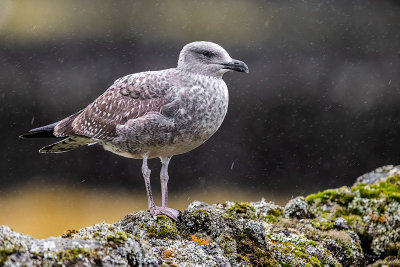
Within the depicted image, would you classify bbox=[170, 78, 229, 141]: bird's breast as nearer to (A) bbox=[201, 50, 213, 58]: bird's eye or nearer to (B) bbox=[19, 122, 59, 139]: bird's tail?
(A) bbox=[201, 50, 213, 58]: bird's eye

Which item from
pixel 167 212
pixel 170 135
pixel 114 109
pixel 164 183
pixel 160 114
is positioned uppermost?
pixel 114 109

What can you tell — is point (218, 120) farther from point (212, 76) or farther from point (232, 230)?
point (232, 230)

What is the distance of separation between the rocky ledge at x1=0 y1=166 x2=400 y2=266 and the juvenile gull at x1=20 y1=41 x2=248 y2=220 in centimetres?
63

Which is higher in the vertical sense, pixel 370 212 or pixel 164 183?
pixel 164 183

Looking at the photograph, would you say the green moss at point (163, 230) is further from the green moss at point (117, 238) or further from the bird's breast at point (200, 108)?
the bird's breast at point (200, 108)

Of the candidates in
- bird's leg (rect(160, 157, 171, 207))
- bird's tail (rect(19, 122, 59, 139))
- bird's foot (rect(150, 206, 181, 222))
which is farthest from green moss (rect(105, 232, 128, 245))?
bird's tail (rect(19, 122, 59, 139))

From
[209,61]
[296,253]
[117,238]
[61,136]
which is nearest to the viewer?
[117,238]

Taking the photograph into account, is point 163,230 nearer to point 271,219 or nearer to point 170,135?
point 170,135

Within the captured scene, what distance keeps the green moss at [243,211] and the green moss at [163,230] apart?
859mm

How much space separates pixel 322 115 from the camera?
11898 millimetres

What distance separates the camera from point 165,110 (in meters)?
5.50

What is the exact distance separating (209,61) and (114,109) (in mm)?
1261

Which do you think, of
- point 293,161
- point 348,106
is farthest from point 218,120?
point 348,106

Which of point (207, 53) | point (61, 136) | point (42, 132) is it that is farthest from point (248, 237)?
point (42, 132)
